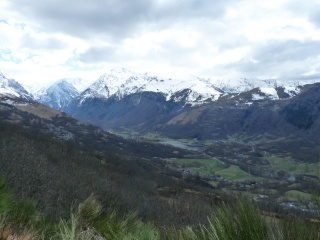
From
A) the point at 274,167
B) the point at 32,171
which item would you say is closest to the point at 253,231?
the point at 32,171

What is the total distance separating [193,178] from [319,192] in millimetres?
103900

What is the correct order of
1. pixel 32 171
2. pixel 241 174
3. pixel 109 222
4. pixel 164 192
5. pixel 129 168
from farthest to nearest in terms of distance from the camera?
pixel 241 174, pixel 129 168, pixel 164 192, pixel 32 171, pixel 109 222

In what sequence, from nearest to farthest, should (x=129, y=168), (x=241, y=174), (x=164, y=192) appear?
(x=164, y=192), (x=129, y=168), (x=241, y=174)

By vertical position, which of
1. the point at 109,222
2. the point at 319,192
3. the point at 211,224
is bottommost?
the point at 109,222

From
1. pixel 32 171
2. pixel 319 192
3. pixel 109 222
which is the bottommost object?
pixel 32 171

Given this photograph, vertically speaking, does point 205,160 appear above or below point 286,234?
below

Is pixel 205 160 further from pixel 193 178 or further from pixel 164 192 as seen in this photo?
pixel 164 192

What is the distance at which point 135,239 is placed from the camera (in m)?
3.48

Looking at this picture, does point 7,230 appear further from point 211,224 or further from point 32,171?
point 32,171

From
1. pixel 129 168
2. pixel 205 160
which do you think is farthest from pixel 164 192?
pixel 205 160

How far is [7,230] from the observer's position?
3.76m

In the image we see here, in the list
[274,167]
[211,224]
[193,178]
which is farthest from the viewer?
[274,167]

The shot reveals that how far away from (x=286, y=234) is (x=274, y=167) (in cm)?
16478

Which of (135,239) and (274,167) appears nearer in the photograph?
(135,239)
